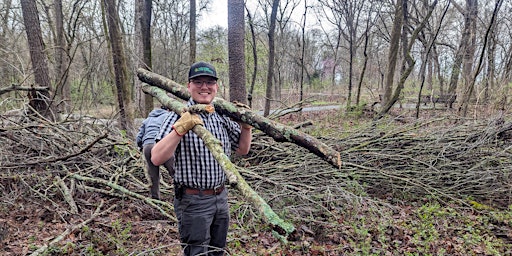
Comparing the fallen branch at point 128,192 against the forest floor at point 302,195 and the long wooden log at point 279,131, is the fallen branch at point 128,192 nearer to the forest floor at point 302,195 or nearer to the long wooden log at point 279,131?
the forest floor at point 302,195

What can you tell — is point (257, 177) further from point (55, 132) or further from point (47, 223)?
point (55, 132)

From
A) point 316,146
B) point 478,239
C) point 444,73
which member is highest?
point 444,73

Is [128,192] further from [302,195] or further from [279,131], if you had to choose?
[279,131]

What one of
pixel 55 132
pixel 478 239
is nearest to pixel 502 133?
pixel 478 239

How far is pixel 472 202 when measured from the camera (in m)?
4.50

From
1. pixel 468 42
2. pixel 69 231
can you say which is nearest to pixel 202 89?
pixel 69 231

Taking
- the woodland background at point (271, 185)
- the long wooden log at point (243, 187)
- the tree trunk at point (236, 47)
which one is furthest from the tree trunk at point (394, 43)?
the long wooden log at point (243, 187)

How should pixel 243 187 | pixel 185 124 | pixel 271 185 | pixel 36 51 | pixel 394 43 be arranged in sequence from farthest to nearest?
1. pixel 394 43
2. pixel 36 51
3. pixel 271 185
4. pixel 185 124
5. pixel 243 187

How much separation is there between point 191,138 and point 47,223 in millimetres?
2770

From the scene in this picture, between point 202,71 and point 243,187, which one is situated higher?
point 202,71

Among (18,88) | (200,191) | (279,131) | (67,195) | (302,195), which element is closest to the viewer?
(279,131)

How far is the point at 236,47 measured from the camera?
18.0ft

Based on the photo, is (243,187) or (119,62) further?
(119,62)

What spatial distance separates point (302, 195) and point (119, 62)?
14.6 ft
